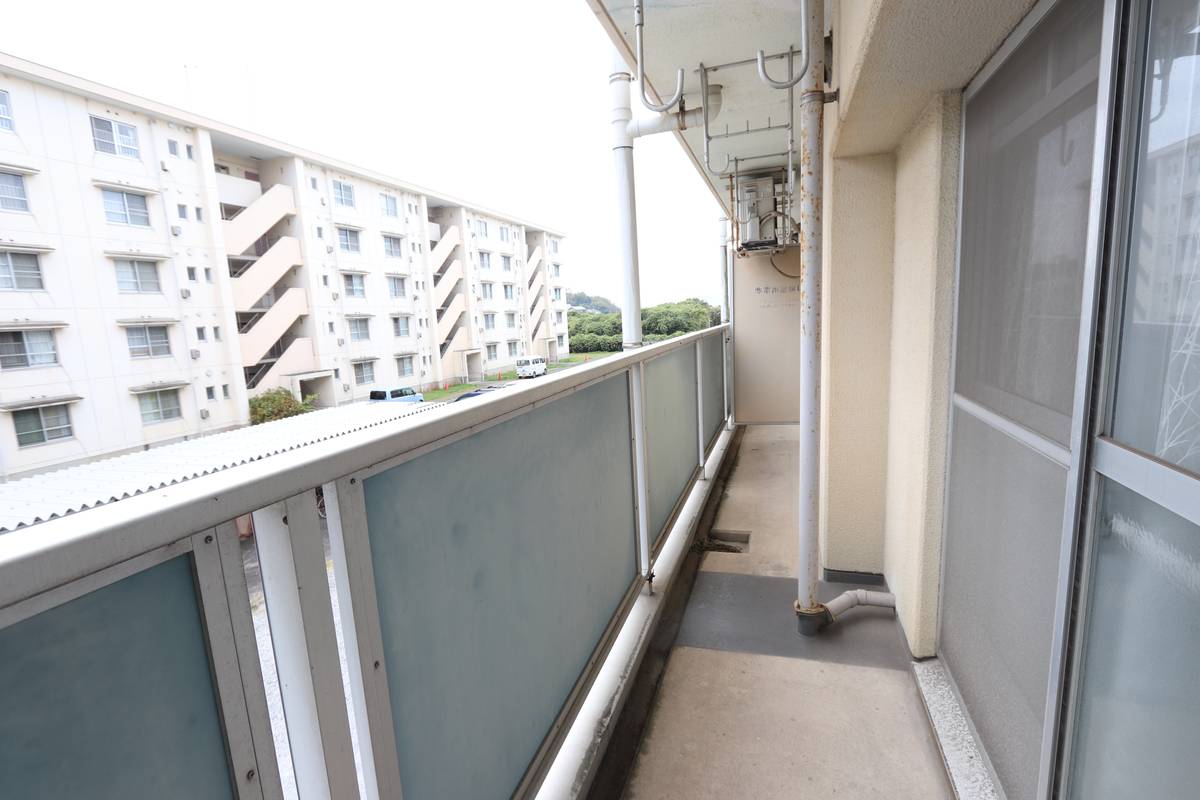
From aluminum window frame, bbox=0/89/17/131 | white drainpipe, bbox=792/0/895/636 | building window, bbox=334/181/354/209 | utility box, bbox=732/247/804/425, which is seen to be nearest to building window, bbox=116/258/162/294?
aluminum window frame, bbox=0/89/17/131

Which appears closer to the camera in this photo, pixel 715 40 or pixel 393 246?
pixel 715 40

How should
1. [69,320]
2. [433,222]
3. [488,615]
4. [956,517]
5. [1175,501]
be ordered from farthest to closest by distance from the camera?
[433,222]
[69,320]
[956,517]
[488,615]
[1175,501]

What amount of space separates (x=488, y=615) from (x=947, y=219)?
175 cm

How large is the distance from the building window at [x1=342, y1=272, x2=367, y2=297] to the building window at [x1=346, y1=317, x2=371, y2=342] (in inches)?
25.3

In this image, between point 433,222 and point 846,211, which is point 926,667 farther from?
point 433,222

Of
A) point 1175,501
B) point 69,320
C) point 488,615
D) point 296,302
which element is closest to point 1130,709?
point 1175,501

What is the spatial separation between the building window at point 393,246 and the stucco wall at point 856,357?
1318 cm

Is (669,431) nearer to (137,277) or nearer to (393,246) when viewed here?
(137,277)

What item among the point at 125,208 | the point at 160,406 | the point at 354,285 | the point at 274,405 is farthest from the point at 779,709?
the point at 354,285

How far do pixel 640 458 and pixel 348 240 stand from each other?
12.6 m

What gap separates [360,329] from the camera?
43.0 feet

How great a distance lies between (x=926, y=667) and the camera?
1.85m

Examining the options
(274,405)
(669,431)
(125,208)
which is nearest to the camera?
(669,431)

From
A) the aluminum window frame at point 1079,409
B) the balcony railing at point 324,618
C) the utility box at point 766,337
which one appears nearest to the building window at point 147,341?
the balcony railing at point 324,618
